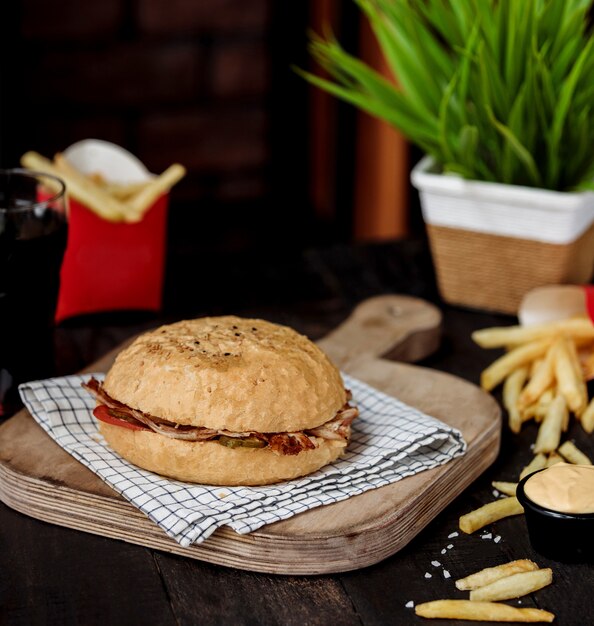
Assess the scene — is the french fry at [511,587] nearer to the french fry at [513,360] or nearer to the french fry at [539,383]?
the french fry at [539,383]

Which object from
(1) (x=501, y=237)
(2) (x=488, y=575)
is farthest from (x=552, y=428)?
(1) (x=501, y=237)

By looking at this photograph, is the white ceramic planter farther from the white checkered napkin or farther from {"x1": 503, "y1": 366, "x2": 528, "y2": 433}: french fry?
the white checkered napkin

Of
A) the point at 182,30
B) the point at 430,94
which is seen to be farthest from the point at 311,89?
the point at 430,94

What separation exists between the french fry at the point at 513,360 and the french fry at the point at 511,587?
0.82 metres

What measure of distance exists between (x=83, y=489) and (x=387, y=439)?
64 centimetres

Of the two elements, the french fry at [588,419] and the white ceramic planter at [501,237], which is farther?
the white ceramic planter at [501,237]

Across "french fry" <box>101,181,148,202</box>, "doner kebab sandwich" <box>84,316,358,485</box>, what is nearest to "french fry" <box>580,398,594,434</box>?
"doner kebab sandwich" <box>84,316,358,485</box>

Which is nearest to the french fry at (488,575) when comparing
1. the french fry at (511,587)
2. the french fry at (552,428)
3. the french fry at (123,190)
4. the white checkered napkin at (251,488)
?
the french fry at (511,587)

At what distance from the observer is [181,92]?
5516 mm

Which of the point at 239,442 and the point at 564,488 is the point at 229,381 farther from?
the point at 564,488

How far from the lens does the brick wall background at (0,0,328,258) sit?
523 cm

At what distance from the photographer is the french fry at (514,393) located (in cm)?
237

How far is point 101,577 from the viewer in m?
1.79

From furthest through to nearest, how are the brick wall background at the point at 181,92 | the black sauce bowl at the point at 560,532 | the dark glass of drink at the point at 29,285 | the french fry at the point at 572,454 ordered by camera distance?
the brick wall background at the point at 181,92 < the dark glass of drink at the point at 29,285 < the french fry at the point at 572,454 < the black sauce bowl at the point at 560,532
